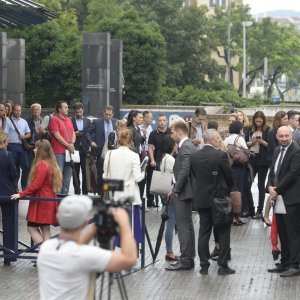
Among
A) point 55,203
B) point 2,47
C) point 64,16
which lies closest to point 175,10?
point 64,16

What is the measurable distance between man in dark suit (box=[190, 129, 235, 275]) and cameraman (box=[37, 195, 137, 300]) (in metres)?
6.22

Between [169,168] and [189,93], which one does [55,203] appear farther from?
[189,93]

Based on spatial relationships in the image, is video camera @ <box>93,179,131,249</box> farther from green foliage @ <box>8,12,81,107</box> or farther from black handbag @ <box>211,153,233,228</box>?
green foliage @ <box>8,12,81,107</box>

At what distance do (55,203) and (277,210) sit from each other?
2588 millimetres

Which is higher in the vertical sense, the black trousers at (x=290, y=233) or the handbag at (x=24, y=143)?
the handbag at (x=24, y=143)

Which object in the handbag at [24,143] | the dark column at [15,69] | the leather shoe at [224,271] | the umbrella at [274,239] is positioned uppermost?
the dark column at [15,69]

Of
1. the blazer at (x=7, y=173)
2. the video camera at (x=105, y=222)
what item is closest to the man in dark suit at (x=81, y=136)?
the blazer at (x=7, y=173)

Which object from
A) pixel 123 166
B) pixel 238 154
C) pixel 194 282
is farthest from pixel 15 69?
pixel 194 282

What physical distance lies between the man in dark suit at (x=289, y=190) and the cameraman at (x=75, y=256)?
6447 millimetres

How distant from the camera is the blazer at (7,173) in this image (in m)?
13.4

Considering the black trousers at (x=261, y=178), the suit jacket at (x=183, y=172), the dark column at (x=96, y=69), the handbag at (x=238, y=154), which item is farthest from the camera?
the dark column at (x=96, y=69)

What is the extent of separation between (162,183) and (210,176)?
994 millimetres

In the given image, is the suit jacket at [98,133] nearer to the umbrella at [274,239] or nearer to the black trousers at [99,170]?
the black trousers at [99,170]

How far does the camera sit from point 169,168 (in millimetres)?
13812
